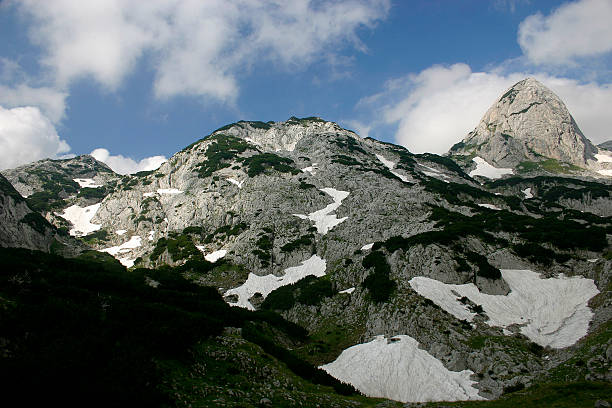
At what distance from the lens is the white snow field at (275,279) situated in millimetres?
81875

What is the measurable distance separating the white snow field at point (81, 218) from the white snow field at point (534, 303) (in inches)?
6046

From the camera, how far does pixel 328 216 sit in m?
114

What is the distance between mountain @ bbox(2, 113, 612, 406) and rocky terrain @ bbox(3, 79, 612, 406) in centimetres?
28

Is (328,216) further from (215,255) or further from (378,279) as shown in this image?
(378,279)

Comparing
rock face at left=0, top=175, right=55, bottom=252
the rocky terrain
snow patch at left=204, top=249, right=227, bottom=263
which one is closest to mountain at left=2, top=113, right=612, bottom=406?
the rocky terrain

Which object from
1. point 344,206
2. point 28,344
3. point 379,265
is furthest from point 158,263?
point 28,344

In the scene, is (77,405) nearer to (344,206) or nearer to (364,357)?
(364,357)

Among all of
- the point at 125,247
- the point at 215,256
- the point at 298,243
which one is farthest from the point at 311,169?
the point at 125,247

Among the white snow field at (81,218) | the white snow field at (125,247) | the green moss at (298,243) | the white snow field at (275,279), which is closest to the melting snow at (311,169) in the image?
the green moss at (298,243)

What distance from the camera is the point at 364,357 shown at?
49156 millimetres

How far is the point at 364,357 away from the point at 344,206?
224 ft

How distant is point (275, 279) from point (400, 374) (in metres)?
48.4

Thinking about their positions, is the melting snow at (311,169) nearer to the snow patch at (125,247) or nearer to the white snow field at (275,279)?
the white snow field at (275,279)

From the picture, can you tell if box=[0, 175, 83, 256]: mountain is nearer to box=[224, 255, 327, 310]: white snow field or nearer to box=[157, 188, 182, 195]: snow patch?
box=[157, 188, 182, 195]: snow patch
